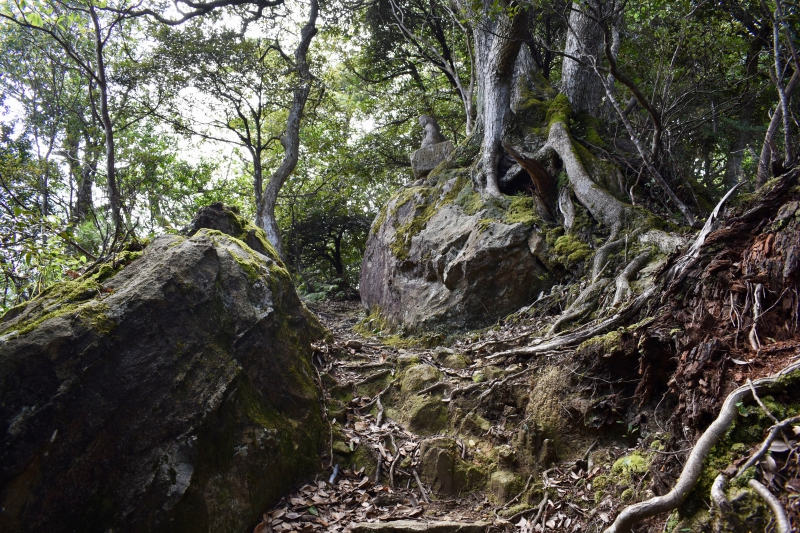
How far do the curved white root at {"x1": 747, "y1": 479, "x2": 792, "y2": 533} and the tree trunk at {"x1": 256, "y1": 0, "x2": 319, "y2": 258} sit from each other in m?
11.1

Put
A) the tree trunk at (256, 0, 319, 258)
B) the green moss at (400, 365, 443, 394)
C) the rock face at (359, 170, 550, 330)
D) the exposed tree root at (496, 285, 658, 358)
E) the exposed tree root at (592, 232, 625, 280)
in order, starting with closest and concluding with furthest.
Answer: the exposed tree root at (496, 285, 658, 358) < the green moss at (400, 365, 443, 394) < the exposed tree root at (592, 232, 625, 280) < the rock face at (359, 170, 550, 330) < the tree trunk at (256, 0, 319, 258)

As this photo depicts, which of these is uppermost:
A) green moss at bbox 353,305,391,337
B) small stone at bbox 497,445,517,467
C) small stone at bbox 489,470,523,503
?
green moss at bbox 353,305,391,337

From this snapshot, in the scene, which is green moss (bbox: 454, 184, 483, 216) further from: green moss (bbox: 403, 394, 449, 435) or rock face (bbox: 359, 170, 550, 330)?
green moss (bbox: 403, 394, 449, 435)

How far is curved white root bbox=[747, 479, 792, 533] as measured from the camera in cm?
159

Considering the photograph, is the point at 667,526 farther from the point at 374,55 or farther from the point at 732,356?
the point at 374,55

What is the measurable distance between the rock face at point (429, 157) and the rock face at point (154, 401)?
6905mm

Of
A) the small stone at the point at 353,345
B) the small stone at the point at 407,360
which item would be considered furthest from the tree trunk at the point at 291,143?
the small stone at the point at 407,360

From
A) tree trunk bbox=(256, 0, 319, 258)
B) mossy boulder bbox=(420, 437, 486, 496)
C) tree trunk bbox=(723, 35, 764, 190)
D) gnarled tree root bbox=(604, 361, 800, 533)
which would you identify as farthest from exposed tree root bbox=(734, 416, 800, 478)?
tree trunk bbox=(256, 0, 319, 258)

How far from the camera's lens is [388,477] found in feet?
12.6

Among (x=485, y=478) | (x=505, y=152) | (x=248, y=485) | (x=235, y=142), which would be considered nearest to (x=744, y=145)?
(x=505, y=152)

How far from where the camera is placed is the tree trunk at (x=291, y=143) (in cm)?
1222

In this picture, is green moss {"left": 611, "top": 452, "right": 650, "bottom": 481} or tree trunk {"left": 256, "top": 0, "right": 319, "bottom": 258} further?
tree trunk {"left": 256, "top": 0, "right": 319, "bottom": 258}

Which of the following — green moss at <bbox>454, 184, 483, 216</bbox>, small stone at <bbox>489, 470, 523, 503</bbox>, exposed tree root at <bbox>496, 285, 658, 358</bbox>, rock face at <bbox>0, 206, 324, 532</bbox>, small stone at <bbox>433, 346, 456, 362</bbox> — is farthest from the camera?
green moss at <bbox>454, 184, 483, 216</bbox>

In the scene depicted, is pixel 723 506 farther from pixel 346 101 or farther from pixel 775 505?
pixel 346 101
